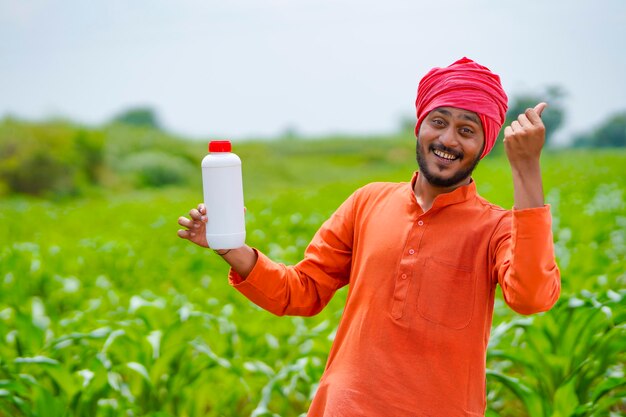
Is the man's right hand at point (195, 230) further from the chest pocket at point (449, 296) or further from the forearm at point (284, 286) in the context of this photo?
the chest pocket at point (449, 296)

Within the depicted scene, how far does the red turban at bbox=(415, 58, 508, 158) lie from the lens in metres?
1.83

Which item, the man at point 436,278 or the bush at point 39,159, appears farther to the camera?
the bush at point 39,159

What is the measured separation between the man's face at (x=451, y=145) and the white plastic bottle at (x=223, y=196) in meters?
0.49

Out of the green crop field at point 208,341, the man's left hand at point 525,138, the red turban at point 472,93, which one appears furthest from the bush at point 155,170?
the man's left hand at point 525,138

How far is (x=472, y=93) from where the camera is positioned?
6.02 feet

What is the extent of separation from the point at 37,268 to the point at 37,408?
117 inches

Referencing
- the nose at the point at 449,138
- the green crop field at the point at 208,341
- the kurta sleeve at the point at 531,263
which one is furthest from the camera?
the green crop field at the point at 208,341

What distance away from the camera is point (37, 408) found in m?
2.68

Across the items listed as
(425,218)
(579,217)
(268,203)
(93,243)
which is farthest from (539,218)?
(268,203)

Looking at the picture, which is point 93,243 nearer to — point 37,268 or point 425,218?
point 37,268

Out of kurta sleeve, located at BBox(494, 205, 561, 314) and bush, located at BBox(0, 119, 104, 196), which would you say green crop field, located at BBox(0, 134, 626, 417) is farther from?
bush, located at BBox(0, 119, 104, 196)

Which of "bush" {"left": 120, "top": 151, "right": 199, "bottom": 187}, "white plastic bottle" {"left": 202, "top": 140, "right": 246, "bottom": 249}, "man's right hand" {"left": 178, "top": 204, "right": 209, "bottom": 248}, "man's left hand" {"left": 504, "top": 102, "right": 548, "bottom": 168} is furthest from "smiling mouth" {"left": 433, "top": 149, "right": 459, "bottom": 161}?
"bush" {"left": 120, "top": 151, "right": 199, "bottom": 187}

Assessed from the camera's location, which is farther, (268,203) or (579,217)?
(268,203)

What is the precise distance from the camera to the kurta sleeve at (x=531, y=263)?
161cm
